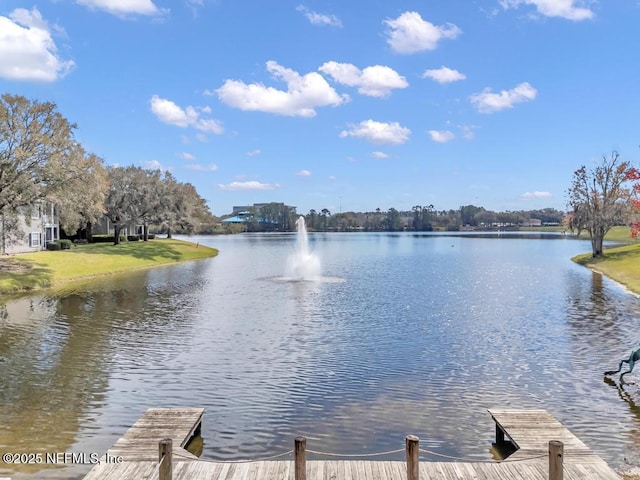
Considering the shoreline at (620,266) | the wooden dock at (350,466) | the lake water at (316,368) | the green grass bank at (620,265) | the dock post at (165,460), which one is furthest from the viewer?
the green grass bank at (620,265)

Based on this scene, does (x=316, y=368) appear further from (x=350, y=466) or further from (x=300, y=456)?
(x=300, y=456)

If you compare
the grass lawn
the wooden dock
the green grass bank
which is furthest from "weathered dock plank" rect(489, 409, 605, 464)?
the grass lawn

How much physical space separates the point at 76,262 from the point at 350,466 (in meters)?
51.2

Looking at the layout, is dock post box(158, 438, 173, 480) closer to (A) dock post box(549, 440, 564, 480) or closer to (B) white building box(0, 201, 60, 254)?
(A) dock post box(549, 440, 564, 480)

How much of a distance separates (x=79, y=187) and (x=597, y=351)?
45.4 meters

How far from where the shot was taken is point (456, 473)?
9789 mm

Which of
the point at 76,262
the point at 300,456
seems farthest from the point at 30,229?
the point at 300,456

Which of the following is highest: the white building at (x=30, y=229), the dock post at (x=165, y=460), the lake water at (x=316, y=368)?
the white building at (x=30, y=229)

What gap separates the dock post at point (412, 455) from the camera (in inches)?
303

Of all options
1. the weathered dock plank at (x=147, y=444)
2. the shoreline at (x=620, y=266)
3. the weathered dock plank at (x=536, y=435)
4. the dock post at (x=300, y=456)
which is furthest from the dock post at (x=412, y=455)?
the shoreline at (x=620, y=266)

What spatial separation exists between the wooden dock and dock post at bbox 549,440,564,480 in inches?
80.2

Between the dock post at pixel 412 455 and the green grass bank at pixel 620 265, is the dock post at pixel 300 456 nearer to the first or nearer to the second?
the dock post at pixel 412 455

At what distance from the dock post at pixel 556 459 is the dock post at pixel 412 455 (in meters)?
2.02

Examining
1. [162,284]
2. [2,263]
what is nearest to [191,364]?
[162,284]
